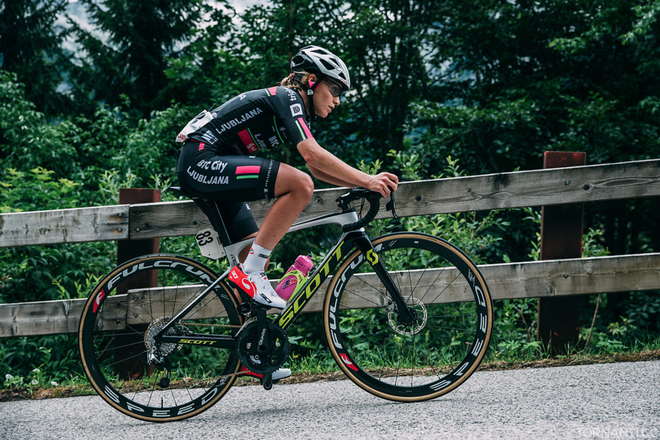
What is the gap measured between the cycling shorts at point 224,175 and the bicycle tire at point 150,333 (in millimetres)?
472

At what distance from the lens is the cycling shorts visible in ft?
8.87

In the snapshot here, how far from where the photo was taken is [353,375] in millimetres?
2883

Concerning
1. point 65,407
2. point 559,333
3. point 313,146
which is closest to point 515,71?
point 559,333

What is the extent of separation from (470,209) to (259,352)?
71.3 inches

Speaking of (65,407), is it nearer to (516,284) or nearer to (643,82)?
(516,284)

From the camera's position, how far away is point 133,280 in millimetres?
3574

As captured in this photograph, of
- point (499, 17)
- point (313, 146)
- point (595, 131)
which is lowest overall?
point (313, 146)

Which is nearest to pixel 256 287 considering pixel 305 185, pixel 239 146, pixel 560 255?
pixel 305 185

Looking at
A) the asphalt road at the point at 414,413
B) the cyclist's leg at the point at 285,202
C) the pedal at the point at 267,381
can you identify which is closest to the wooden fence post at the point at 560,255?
the asphalt road at the point at 414,413

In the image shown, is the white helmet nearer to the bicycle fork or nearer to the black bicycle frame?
the black bicycle frame

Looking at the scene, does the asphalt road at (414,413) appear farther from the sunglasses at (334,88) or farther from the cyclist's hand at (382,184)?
the sunglasses at (334,88)

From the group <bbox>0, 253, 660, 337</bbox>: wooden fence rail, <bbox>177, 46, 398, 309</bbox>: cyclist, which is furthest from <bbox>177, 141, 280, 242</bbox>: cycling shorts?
<bbox>0, 253, 660, 337</bbox>: wooden fence rail

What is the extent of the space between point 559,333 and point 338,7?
435 inches

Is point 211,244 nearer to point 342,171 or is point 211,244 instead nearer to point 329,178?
point 329,178
